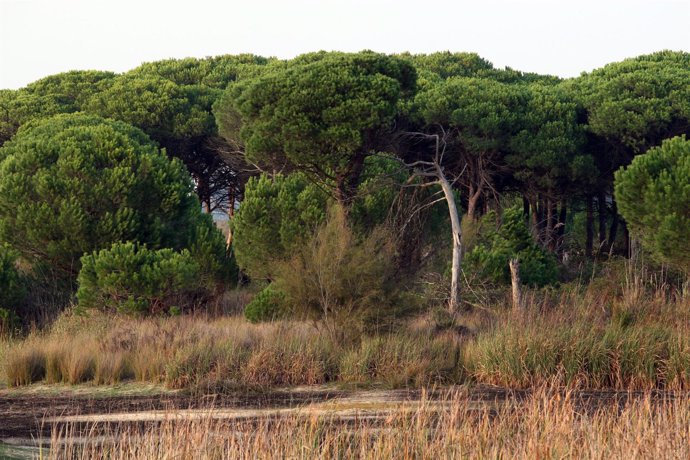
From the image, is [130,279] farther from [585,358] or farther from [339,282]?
[585,358]

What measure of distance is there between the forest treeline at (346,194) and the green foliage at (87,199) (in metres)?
0.04

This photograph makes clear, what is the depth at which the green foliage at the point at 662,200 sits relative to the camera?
709 inches

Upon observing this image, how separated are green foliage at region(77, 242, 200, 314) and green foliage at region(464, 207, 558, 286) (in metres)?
5.89

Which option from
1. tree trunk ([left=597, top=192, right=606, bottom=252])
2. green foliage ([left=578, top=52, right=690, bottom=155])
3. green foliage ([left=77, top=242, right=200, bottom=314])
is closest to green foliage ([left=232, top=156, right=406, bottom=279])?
green foliage ([left=77, top=242, right=200, bottom=314])

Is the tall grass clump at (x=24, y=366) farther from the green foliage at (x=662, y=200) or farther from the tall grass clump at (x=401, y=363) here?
the green foliage at (x=662, y=200)

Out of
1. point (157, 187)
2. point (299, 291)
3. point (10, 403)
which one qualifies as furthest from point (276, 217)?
point (10, 403)

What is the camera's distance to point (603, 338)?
1292 cm

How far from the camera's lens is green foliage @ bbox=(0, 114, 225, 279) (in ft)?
67.0

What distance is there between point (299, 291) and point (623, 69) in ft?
60.6

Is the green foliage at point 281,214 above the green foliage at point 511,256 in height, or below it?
above

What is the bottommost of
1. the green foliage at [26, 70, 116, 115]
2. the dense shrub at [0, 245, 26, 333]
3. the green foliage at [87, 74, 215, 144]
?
the dense shrub at [0, 245, 26, 333]

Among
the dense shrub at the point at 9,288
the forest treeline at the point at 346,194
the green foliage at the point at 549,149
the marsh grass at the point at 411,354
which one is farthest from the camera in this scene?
the green foliage at the point at 549,149

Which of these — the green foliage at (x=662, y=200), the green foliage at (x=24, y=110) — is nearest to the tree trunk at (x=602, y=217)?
the green foliage at (x=662, y=200)

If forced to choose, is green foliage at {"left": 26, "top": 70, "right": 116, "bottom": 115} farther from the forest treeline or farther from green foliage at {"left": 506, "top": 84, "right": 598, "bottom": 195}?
green foliage at {"left": 506, "top": 84, "right": 598, "bottom": 195}
